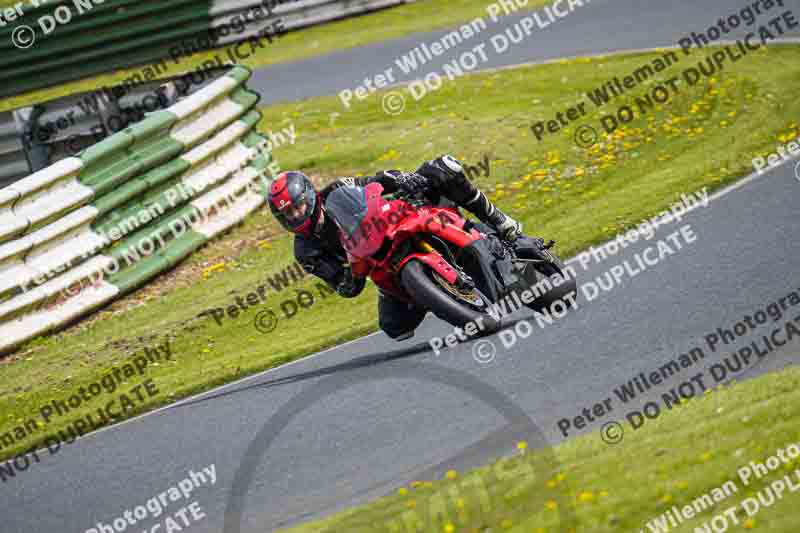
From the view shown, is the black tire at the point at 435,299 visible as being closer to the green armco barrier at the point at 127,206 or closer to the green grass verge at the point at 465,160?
the green grass verge at the point at 465,160

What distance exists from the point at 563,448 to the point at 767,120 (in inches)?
285

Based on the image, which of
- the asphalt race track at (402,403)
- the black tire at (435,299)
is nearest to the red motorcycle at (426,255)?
the black tire at (435,299)

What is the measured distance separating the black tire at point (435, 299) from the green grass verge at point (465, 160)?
191cm

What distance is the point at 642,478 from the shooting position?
558 centimetres

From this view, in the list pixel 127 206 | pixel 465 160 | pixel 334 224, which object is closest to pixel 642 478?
pixel 334 224

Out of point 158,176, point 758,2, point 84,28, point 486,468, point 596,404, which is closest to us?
point 486,468

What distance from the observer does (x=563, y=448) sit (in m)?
6.43

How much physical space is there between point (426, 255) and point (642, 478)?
2.65m

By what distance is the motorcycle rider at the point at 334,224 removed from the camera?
307 inches

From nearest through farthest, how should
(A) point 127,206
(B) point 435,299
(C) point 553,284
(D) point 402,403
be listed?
(B) point 435,299, (D) point 402,403, (C) point 553,284, (A) point 127,206

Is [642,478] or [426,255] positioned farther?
[426,255]

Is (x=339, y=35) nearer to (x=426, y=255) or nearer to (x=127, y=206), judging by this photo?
(x=127, y=206)

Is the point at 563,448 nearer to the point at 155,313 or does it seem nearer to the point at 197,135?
the point at 155,313

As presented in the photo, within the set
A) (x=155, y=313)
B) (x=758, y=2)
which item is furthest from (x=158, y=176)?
(x=758, y=2)
